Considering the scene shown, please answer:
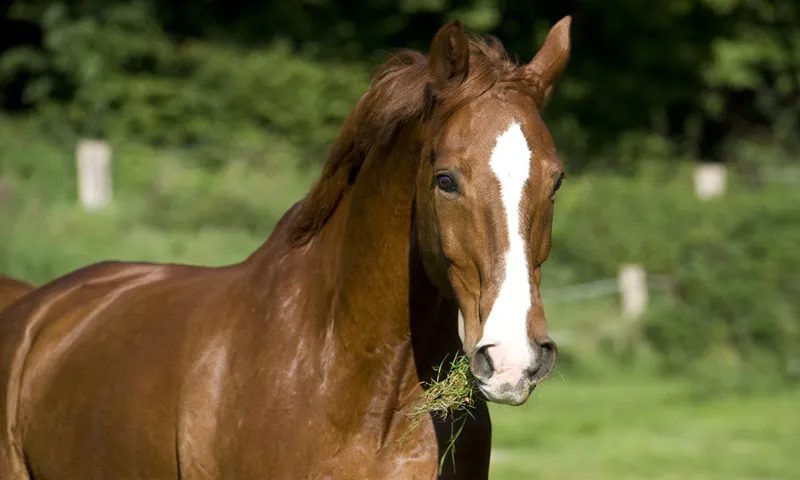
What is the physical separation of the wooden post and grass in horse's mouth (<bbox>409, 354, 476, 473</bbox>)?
10271 mm

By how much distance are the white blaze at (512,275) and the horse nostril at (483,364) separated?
0.05 ft

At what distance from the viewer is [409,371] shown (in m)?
3.59

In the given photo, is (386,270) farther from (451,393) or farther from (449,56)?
(449,56)

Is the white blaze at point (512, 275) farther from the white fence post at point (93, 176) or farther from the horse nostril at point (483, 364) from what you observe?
the white fence post at point (93, 176)

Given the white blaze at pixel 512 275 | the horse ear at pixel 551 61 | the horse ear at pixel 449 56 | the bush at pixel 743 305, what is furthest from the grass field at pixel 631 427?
the white blaze at pixel 512 275

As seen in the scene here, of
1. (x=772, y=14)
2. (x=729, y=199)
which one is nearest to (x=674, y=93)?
(x=772, y=14)

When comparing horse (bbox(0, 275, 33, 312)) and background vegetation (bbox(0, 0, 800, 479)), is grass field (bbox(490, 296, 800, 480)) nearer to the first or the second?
background vegetation (bbox(0, 0, 800, 479))

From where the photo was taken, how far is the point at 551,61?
3678 mm

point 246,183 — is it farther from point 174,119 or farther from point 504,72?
point 504,72

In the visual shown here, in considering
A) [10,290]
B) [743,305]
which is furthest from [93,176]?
[10,290]

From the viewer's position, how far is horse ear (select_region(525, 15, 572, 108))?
11.9 ft

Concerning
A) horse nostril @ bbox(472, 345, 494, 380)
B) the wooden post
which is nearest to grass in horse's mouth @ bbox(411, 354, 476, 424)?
horse nostril @ bbox(472, 345, 494, 380)

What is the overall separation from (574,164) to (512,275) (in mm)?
17005

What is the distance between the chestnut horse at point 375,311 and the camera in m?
3.20
